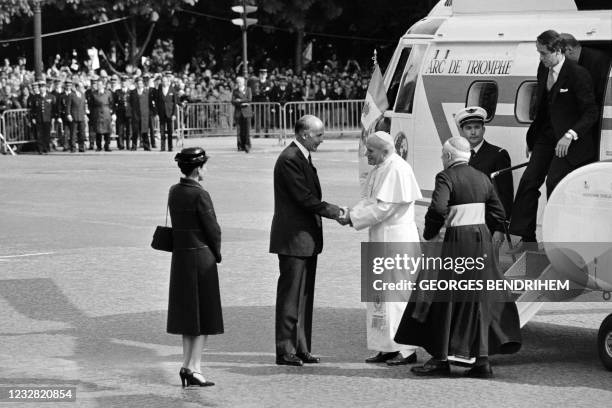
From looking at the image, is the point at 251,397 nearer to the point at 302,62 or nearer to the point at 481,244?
the point at 481,244

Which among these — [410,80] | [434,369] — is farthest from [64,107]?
[434,369]

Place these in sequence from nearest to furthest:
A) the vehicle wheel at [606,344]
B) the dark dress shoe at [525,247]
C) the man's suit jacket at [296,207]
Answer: the vehicle wheel at [606,344]
the man's suit jacket at [296,207]
the dark dress shoe at [525,247]

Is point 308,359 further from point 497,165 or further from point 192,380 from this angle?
point 497,165

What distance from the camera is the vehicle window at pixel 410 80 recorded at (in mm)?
14070

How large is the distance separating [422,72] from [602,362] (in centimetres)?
436

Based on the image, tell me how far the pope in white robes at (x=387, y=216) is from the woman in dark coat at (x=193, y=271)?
4.27 ft

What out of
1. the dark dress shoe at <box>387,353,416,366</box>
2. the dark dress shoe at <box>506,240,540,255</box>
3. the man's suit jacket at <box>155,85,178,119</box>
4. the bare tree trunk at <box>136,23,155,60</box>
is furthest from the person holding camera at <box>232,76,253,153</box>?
the dark dress shoe at <box>387,353,416,366</box>

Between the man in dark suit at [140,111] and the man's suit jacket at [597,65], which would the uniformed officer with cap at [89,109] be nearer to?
the man in dark suit at [140,111]

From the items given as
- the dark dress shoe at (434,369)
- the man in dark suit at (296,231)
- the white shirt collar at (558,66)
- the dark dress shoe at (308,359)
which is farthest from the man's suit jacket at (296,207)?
the white shirt collar at (558,66)

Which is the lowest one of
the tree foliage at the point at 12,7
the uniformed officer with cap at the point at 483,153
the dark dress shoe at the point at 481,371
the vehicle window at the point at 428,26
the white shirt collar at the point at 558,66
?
the dark dress shoe at the point at 481,371

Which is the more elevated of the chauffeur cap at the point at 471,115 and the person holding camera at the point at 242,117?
the chauffeur cap at the point at 471,115

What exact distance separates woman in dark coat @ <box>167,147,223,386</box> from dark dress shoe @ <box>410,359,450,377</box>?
4.98ft

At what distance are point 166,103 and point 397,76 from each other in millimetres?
21703

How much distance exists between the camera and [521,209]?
11523mm
